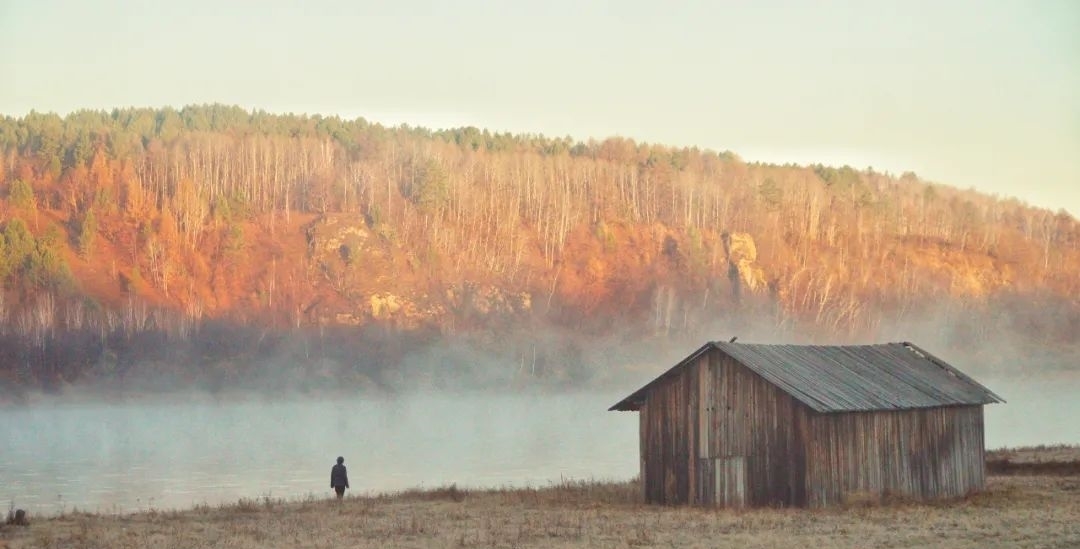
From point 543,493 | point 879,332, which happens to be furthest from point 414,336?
point 543,493

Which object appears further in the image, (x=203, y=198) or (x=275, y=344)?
(x=203, y=198)

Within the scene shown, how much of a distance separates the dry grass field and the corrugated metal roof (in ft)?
8.52

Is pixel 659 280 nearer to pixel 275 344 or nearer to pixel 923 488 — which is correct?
pixel 275 344

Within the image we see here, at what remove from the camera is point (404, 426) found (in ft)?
324

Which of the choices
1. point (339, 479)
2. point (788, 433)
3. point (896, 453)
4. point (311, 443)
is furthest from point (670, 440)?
point (311, 443)

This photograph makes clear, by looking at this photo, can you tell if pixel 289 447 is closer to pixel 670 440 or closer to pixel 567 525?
pixel 670 440

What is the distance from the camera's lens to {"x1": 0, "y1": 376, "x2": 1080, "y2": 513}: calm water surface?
2128 inches

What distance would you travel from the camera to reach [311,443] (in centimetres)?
8119

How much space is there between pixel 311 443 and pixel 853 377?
4841cm

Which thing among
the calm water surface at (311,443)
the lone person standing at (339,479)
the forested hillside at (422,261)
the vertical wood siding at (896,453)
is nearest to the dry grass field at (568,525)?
the lone person standing at (339,479)

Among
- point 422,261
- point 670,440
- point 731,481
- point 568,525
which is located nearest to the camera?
point 568,525

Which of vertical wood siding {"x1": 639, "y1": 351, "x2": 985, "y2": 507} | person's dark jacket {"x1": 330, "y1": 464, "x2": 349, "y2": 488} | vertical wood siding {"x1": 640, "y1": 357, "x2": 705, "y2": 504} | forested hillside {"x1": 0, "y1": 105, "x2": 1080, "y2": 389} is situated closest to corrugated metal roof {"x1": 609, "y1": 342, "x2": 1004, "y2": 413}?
vertical wood siding {"x1": 639, "y1": 351, "x2": 985, "y2": 507}

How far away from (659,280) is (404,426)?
52.2 metres

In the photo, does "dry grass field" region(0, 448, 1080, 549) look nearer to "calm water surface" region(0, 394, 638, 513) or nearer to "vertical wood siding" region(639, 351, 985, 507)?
"vertical wood siding" region(639, 351, 985, 507)
